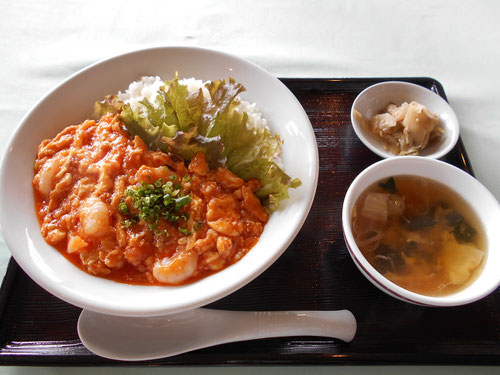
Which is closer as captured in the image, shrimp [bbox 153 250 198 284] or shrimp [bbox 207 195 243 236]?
shrimp [bbox 153 250 198 284]

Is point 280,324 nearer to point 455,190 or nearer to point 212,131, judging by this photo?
point 212,131

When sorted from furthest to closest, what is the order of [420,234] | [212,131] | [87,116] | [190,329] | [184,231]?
[87,116] → [212,131] → [420,234] → [184,231] → [190,329]

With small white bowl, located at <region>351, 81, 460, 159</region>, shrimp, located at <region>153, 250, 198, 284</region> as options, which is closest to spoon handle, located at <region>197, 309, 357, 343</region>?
shrimp, located at <region>153, 250, 198, 284</region>

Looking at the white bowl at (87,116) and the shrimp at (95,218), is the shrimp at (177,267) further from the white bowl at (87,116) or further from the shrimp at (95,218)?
the shrimp at (95,218)

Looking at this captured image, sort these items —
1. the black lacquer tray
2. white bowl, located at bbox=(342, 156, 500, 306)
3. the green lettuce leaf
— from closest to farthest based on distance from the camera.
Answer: white bowl, located at bbox=(342, 156, 500, 306) < the black lacquer tray < the green lettuce leaf

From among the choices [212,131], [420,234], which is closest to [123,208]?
[212,131]

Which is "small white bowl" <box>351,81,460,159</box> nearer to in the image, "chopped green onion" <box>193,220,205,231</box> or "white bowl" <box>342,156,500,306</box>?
"white bowl" <box>342,156,500,306</box>
